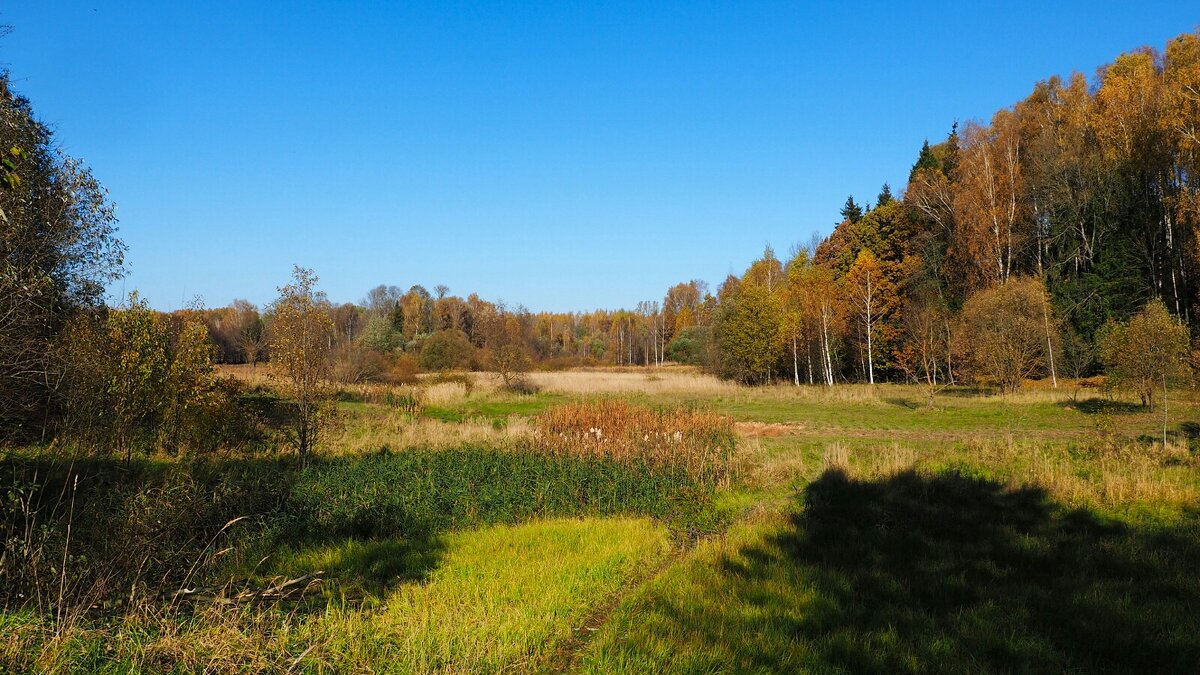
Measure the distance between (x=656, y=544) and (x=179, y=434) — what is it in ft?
44.2

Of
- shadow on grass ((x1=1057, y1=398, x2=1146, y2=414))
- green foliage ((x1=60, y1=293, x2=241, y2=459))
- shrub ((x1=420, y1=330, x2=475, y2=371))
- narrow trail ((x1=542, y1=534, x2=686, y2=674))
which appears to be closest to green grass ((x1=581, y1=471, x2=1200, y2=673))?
narrow trail ((x1=542, y1=534, x2=686, y2=674))

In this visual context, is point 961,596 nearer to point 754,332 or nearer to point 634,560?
point 634,560

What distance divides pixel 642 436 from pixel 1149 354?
46.0 feet

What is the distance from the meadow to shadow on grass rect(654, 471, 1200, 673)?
3cm

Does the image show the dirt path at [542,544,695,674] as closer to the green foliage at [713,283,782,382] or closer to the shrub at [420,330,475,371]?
the green foliage at [713,283,782,382]

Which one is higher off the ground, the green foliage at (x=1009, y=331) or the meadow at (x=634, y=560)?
the green foliage at (x=1009, y=331)

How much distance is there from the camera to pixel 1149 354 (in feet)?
55.2

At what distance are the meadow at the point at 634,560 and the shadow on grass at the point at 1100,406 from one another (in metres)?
6.37

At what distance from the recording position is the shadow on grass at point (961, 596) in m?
5.14

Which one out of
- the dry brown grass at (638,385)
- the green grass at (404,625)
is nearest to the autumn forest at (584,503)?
the green grass at (404,625)

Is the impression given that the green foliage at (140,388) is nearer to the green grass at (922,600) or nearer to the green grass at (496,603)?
the green grass at (496,603)

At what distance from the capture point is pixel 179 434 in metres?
15.8

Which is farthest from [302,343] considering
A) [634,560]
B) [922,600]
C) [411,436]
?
[922,600]

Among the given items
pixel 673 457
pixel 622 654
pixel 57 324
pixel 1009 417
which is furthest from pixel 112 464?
pixel 1009 417
